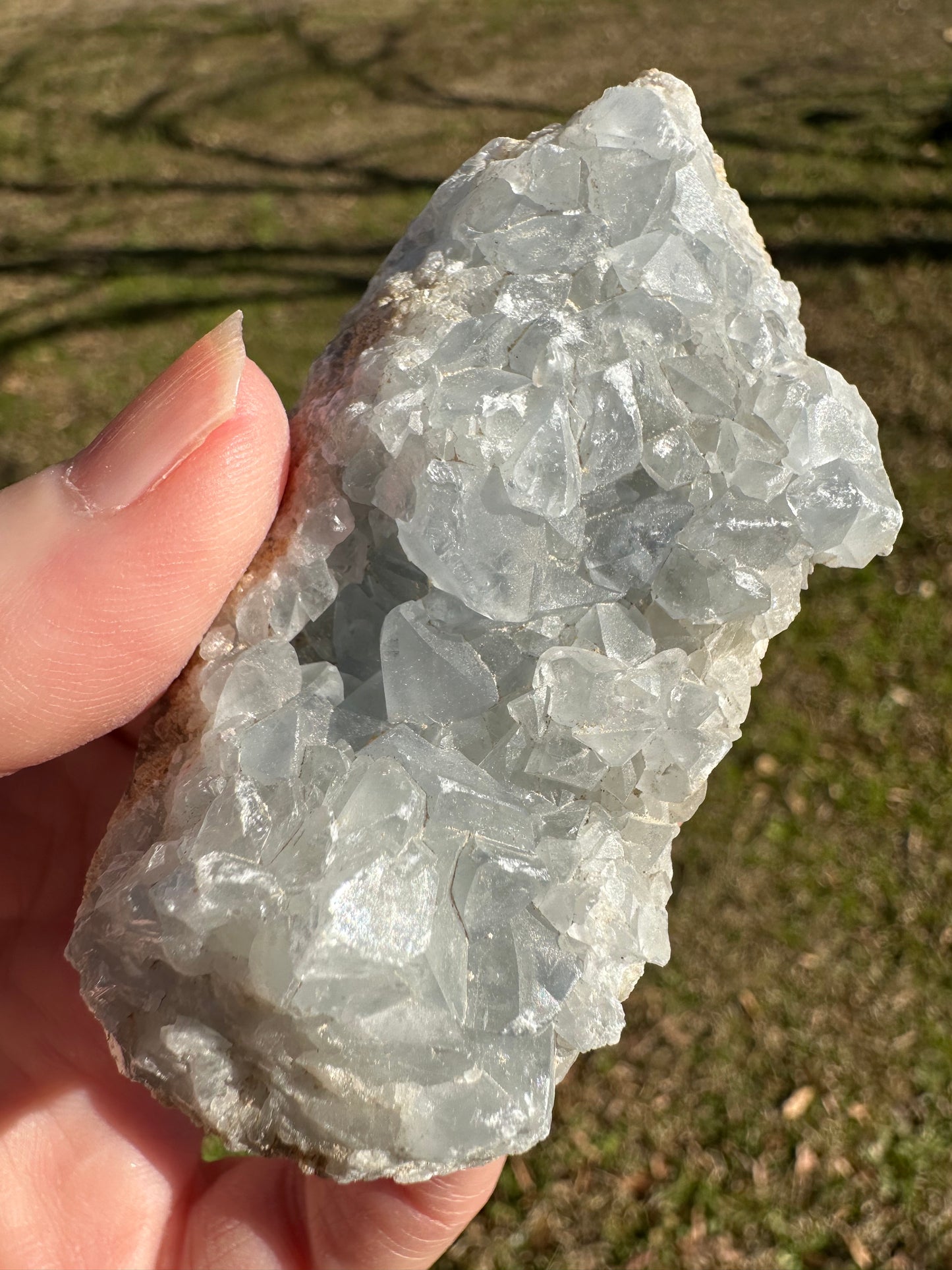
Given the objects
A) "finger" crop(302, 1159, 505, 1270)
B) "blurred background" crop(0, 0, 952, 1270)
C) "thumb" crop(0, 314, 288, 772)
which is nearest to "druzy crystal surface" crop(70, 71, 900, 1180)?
"thumb" crop(0, 314, 288, 772)

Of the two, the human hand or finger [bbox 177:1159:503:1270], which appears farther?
finger [bbox 177:1159:503:1270]

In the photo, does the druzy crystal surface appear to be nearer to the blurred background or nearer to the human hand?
the human hand

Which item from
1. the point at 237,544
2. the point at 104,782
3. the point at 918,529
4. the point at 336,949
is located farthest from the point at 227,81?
the point at 336,949

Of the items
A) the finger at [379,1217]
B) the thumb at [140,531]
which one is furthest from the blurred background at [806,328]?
the thumb at [140,531]

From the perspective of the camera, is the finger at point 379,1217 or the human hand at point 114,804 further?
the finger at point 379,1217

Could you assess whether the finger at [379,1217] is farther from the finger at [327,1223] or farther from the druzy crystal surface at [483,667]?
the druzy crystal surface at [483,667]

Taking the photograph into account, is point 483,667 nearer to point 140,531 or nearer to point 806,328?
point 140,531
